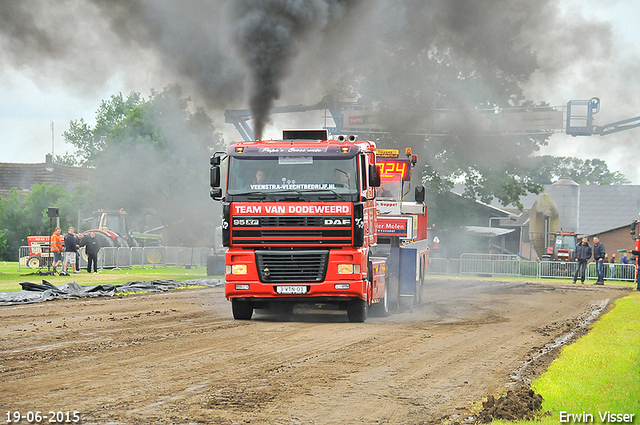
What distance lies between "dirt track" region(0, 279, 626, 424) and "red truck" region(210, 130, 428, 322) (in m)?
0.72

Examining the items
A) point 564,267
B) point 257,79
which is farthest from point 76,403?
point 564,267

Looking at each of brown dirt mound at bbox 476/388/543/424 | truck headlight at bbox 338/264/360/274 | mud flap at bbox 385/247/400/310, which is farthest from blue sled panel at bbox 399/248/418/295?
brown dirt mound at bbox 476/388/543/424

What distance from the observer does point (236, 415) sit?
5938 millimetres

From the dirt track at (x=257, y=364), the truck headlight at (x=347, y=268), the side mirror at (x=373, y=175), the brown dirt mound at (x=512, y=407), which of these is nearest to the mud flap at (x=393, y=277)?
the dirt track at (x=257, y=364)

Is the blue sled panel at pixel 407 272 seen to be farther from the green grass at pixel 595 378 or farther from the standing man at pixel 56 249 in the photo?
the standing man at pixel 56 249

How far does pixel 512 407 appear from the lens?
6258 mm

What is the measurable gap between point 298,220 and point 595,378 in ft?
19.9

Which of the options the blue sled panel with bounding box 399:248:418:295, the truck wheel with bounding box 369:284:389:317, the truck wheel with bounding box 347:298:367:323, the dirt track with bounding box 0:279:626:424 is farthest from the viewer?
the blue sled panel with bounding box 399:248:418:295

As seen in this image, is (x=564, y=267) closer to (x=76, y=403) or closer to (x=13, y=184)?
(x=76, y=403)

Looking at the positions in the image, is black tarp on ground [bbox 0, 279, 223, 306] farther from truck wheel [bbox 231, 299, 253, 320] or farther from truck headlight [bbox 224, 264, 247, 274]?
truck headlight [bbox 224, 264, 247, 274]

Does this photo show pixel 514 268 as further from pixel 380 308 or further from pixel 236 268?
pixel 236 268

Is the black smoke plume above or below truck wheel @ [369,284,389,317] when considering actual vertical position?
above

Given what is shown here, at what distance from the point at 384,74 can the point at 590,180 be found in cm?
9601

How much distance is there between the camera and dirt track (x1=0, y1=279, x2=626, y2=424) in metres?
6.17
